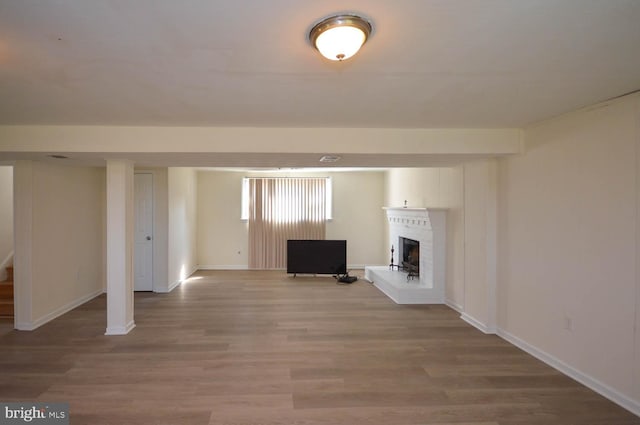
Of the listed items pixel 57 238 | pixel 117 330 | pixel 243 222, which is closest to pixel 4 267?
pixel 57 238

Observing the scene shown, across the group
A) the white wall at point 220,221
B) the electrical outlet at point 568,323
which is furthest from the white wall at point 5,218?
the electrical outlet at point 568,323

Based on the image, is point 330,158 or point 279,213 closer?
point 330,158

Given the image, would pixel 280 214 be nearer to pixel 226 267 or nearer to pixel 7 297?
pixel 226 267

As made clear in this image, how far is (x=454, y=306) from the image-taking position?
4.82m

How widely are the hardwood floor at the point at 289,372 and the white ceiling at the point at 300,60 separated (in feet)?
7.74

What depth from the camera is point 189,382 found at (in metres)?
2.76

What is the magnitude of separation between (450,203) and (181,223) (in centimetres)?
513

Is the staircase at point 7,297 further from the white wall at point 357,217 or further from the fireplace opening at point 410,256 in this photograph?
the fireplace opening at point 410,256

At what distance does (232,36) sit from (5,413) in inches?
125

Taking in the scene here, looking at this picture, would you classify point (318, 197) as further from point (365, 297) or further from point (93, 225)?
point (93, 225)

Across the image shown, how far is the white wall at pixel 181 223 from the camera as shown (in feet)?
19.2

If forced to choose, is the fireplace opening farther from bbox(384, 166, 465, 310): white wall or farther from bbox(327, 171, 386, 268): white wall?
bbox(327, 171, 386, 268): white wall

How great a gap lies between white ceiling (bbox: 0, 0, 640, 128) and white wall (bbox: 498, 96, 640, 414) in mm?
374

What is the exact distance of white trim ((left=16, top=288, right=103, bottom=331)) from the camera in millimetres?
3980
